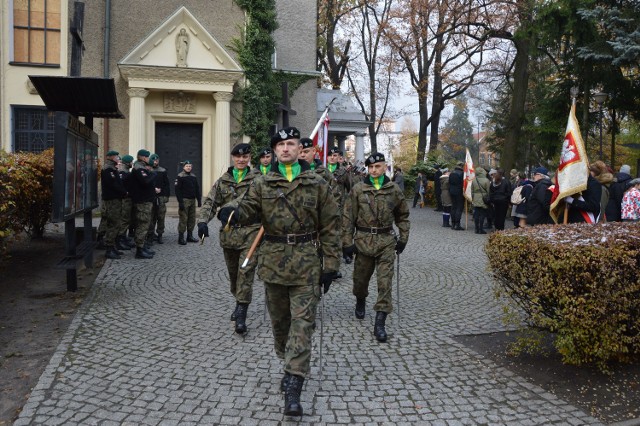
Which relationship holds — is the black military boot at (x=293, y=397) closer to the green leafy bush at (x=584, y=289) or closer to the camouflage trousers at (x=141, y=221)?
the green leafy bush at (x=584, y=289)

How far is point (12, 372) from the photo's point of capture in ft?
16.1

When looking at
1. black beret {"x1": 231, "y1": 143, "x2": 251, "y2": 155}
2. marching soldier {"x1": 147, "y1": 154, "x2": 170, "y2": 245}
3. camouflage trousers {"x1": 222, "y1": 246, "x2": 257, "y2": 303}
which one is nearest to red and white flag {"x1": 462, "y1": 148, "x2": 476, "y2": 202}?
marching soldier {"x1": 147, "y1": 154, "x2": 170, "y2": 245}

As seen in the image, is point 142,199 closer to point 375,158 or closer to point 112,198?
point 112,198

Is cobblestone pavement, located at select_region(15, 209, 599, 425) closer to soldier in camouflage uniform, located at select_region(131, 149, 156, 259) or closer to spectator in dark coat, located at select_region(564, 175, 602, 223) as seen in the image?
spectator in dark coat, located at select_region(564, 175, 602, 223)

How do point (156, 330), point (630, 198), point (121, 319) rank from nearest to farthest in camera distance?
point (156, 330) → point (121, 319) → point (630, 198)

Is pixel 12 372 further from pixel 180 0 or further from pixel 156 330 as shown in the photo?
pixel 180 0

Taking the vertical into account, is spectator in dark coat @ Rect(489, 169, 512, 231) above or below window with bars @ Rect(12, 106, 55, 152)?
below

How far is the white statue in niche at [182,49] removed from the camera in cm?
1900

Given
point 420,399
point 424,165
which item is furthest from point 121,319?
point 424,165

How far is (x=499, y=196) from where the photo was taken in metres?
15.8

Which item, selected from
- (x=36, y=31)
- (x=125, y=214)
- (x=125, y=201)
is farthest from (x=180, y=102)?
(x=125, y=214)

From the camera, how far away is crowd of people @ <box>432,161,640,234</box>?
8.28 metres

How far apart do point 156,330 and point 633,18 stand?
1236cm

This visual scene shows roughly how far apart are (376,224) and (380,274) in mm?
595
